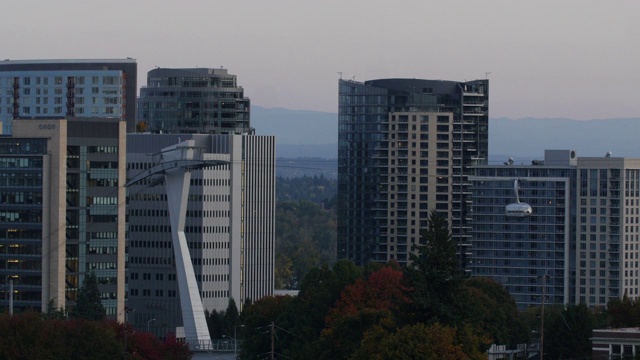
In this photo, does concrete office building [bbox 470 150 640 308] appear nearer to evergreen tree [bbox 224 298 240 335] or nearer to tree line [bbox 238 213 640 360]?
tree line [bbox 238 213 640 360]

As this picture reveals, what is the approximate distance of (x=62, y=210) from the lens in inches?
5684

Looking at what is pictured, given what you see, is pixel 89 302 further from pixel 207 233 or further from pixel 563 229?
pixel 563 229

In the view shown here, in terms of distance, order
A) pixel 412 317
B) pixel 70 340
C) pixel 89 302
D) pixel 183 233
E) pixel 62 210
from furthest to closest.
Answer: pixel 183 233, pixel 62 210, pixel 89 302, pixel 70 340, pixel 412 317

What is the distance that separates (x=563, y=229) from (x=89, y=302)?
68.5 meters

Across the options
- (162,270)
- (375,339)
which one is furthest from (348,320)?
(162,270)

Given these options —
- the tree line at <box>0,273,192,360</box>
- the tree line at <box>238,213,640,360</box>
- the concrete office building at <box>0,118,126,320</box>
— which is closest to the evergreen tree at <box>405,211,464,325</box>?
the tree line at <box>238,213,640,360</box>

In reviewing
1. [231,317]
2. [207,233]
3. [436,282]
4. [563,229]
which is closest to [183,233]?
[231,317]

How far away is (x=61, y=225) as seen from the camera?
473ft

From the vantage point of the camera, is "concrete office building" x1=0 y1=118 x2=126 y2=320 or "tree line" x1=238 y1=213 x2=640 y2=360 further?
"concrete office building" x1=0 y1=118 x2=126 y2=320

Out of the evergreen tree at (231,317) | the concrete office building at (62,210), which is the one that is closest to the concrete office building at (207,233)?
the evergreen tree at (231,317)

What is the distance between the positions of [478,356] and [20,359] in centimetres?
2888

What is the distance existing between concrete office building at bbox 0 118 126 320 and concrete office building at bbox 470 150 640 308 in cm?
5661

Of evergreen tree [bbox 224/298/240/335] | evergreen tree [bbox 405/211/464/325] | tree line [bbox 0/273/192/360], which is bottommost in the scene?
evergreen tree [bbox 224/298/240/335]

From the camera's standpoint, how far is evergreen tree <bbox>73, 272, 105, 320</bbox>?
456ft
